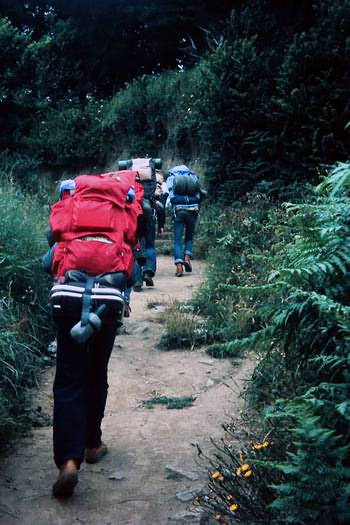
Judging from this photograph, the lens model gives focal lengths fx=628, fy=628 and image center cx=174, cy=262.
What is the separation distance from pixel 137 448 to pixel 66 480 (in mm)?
967

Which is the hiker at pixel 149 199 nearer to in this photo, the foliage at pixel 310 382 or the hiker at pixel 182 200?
the hiker at pixel 182 200

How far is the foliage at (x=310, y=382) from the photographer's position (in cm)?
246

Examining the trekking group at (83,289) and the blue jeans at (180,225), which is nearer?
the trekking group at (83,289)

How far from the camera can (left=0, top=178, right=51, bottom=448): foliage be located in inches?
183

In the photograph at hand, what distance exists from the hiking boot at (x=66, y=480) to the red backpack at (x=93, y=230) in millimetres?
1108

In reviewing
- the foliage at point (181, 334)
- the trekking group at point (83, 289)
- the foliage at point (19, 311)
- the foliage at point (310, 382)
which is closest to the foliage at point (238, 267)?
the foliage at point (181, 334)

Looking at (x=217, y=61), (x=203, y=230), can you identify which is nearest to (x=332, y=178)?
(x=203, y=230)

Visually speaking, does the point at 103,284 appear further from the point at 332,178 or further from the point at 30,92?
the point at 30,92

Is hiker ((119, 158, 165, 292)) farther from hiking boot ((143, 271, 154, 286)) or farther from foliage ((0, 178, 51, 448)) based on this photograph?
foliage ((0, 178, 51, 448))

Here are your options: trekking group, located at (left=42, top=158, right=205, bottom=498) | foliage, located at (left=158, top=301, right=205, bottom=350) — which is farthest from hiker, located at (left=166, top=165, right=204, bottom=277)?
trekking group, located at (left=42, top=158, right=205, bottom=498)

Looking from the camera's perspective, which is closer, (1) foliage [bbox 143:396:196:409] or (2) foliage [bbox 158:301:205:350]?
(1) foliage [bbox 143:396:196:409]

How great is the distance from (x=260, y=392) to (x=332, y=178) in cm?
175

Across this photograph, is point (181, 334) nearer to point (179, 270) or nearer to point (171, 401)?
point (171, 401)

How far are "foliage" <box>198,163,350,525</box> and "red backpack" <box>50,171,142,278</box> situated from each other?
2.93 ft
